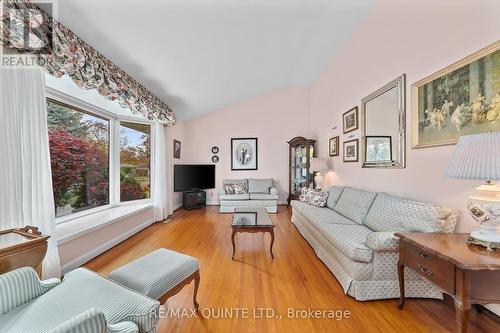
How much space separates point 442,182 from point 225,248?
8.37ft

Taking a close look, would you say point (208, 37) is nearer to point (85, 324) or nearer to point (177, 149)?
point (85, 324)

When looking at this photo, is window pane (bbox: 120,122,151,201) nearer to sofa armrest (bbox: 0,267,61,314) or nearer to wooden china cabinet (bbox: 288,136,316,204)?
sofa armrest (bbox: 0,267,61,314)

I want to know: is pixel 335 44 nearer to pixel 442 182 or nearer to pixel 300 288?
pixel 442 182

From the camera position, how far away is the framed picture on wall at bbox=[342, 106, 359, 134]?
324 cm

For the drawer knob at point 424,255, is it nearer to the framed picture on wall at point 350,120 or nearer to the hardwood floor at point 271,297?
the hardwood floor at point 271,297

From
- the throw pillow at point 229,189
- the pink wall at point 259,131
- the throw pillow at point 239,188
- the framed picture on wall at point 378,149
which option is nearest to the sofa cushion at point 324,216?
the framed picture on wall at point 378,149

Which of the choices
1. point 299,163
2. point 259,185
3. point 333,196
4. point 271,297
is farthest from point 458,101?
point 259,185

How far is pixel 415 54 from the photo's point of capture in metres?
2.07

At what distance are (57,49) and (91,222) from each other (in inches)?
79.9

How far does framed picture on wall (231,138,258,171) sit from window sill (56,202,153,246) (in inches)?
112

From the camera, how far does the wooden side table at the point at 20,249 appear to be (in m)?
1.12

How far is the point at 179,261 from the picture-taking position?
1.52 metres

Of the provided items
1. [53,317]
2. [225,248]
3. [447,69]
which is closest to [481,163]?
[447,69]

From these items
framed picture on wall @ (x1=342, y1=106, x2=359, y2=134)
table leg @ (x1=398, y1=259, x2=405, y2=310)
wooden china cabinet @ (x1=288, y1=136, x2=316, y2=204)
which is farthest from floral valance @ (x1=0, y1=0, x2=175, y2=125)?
wooden china cabinet @ (x1=288, y1=136, x2=316, y2=204)
